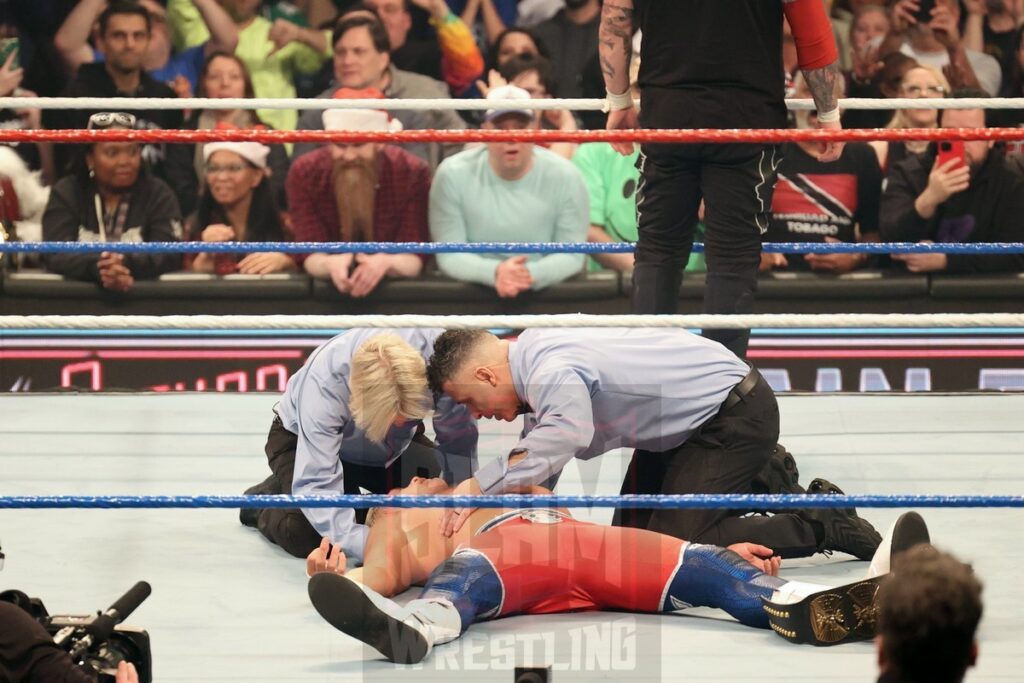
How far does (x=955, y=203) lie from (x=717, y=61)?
205 centimetres

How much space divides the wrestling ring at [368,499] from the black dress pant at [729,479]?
3.1 inches

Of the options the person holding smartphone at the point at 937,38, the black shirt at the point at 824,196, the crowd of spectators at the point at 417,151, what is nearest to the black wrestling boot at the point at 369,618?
the crowd of spectators at the point at 417,151

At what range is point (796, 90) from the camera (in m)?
4.64

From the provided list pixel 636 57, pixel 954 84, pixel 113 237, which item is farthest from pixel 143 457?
pixel 954 84

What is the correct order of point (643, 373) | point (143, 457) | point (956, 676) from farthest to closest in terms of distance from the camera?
point (143, 457)
point (643, 373)
point (956, 676)

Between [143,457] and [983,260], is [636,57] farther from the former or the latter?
[143,457]

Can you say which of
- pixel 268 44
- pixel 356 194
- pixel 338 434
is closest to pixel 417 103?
pixel 338 434

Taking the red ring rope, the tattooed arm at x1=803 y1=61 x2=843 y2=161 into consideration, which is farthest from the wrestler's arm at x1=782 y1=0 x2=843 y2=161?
the red ring rope

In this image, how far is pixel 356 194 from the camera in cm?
457

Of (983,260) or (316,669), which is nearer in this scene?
(316,669)

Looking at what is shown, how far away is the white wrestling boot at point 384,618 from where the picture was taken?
2207mm

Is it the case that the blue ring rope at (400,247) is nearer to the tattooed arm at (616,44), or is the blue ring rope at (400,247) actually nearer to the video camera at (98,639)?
the tattooed arm at (616,44)

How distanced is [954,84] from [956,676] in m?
3.77

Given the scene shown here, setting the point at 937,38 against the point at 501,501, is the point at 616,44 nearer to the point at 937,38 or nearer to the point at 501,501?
the point at 501,501
